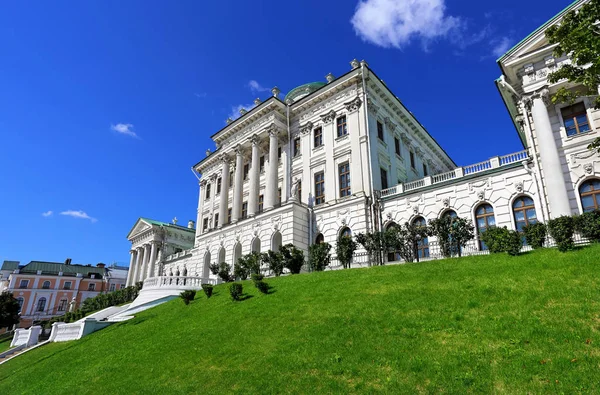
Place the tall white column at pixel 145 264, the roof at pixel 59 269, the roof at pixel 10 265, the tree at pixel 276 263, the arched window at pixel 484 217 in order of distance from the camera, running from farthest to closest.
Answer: the roof at pixel 10 265
the roof at pixel 59 269
the tall white column at pixel 145 264
the tree at pixel 276 263
the arched window at pixel 484 217

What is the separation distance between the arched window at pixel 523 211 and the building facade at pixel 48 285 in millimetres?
74594

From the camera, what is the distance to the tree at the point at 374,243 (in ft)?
78.6

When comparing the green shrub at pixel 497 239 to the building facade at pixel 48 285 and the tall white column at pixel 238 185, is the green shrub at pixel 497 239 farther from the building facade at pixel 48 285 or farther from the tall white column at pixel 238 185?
the building facade at pixel 48 285

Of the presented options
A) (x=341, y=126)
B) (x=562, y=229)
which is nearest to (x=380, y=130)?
(x=341, y=126)

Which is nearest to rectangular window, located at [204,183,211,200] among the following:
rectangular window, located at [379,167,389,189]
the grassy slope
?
rectangular window, located at [379,167,389,189]

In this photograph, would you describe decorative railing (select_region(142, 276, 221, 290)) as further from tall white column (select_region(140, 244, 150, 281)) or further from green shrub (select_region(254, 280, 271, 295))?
tall white column (select_region(140, 244, 150, 281))

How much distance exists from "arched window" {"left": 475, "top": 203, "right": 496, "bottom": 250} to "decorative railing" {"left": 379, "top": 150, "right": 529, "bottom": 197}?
8.58 ft

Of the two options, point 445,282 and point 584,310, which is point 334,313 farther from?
point 584,310

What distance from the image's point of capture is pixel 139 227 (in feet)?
207

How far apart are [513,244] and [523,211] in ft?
28.4

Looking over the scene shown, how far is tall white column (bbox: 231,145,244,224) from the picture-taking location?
136 ft

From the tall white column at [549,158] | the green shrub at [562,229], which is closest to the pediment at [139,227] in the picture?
the tall white column at [549,158]

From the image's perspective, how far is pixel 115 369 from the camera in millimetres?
12984

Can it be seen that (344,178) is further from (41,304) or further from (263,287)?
(41,304)
